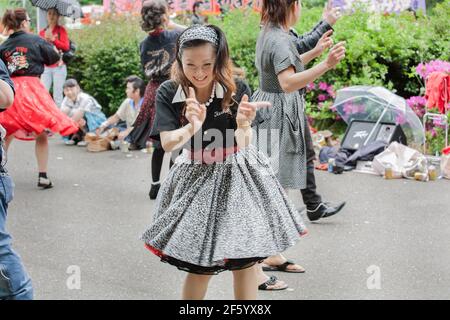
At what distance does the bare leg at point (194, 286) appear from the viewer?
4.12 metres

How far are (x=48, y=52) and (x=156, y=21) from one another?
3.62ft

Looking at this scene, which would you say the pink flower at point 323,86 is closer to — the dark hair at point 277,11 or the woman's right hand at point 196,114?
the dark hair at point 277,11

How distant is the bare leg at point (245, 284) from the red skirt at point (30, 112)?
187 inches

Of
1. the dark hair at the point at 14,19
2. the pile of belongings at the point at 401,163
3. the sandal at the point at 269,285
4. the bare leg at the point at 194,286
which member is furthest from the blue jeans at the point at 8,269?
the pile of belongings at the point at 401,163

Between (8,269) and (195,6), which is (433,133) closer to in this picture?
(195,6)

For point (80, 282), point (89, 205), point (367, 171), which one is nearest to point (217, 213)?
point (80, 282)

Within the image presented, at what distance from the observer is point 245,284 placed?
13.6 ft

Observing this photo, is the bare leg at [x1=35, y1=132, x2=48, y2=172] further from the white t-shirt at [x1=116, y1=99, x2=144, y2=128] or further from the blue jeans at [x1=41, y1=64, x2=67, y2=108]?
the blue jeans at [x1=41, y1=64, x2=67, y2=108]

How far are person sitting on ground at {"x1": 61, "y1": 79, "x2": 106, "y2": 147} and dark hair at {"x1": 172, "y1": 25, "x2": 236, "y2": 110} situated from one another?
25.5 ft

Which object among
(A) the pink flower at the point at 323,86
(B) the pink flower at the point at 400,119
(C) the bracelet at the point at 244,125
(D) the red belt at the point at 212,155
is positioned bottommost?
(B) the pink flower at the point at 400,119

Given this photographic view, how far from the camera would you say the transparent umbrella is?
385 inches

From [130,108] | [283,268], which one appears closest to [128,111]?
[130,108]
